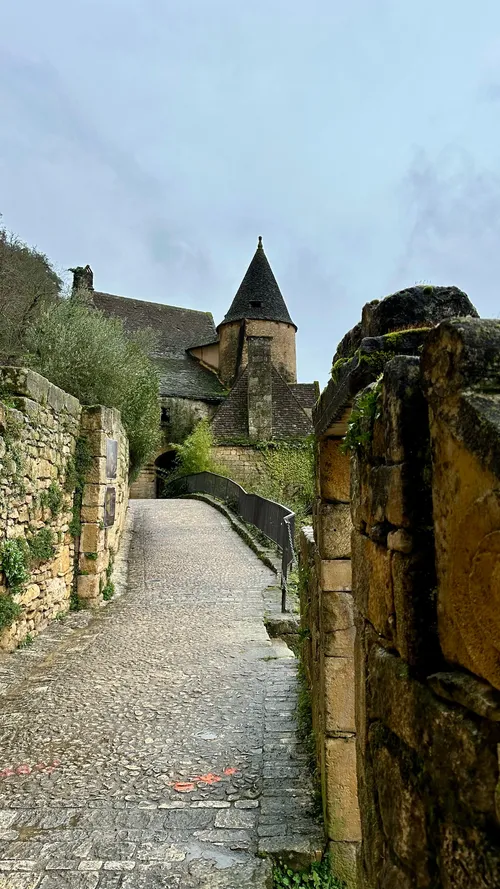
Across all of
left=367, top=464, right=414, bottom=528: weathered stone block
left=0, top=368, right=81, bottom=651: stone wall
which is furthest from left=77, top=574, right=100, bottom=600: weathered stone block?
left=367, top=464, right=414, bottom=528: weathered stone block

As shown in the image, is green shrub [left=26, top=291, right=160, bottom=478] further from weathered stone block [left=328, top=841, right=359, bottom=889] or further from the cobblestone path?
weathered stone block [left=328, top=841, right=359, bottom=889]

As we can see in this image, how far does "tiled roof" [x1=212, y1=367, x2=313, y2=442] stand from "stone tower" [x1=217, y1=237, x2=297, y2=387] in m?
4.35

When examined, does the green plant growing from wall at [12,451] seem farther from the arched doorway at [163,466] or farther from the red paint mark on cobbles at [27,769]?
the arched doorway at [163,466]

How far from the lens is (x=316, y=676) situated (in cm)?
438

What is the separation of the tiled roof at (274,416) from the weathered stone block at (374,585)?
23897 millimetres

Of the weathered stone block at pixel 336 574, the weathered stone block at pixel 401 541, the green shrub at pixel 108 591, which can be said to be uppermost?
the weathered stone block at pixel 401 541

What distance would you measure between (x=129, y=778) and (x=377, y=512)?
3.30 meters

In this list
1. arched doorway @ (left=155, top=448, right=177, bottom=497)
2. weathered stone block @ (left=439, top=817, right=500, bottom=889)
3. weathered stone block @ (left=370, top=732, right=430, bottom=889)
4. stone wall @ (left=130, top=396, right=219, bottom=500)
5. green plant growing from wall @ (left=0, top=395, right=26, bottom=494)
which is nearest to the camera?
weathered stone block @ (left=439, top=817, right=500, bottom=889)

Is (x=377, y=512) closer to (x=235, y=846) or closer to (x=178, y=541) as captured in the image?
(x=235, y=846)

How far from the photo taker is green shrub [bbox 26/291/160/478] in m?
13.0

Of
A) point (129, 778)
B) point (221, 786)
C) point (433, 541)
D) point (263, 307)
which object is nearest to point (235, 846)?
point (221, 786)

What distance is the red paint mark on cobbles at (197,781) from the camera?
13.3ft

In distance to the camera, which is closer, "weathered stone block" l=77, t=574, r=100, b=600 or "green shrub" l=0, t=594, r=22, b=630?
"green shrub" l=0, t=594, r=22, b=630

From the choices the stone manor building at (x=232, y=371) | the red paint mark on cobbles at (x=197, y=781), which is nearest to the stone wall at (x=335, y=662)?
the red paint mark on cobbles at (x=197, y=781)
